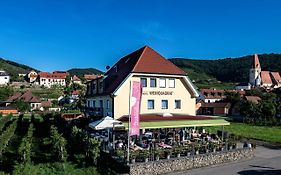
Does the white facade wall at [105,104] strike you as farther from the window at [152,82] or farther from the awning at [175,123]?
the awning at [175,123]

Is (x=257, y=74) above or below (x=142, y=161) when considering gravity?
above

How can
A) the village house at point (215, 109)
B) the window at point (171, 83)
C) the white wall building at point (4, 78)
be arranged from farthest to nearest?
the white wall building at point (4, 78)
the village house at point (215, 109)
the window at point (171, 83)

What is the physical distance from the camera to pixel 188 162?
22.1 metres

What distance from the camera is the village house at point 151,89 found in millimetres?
29672

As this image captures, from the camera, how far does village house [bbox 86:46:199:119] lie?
2967 centimetres

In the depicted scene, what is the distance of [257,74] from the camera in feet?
527

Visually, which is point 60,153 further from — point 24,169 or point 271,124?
point 271,124

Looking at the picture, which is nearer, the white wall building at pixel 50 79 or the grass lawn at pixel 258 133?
the grass lawn at pixel 258 133

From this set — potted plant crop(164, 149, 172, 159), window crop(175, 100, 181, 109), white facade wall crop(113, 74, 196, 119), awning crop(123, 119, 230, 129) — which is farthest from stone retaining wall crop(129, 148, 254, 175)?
window crop(175, 100, 181, 109)

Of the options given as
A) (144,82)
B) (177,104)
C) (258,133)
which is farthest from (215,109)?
(144,82)

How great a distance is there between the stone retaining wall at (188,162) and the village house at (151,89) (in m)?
6.92

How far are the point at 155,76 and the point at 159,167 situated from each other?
1208 centimetres

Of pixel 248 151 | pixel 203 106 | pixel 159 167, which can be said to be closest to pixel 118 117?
pixel 159 167

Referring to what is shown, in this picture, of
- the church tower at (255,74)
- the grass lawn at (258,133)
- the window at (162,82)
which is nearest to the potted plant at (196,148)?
the window at (162,82)
